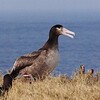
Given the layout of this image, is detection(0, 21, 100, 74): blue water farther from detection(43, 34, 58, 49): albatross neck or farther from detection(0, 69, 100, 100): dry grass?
detection(0, 69, 100, 100): dry grass

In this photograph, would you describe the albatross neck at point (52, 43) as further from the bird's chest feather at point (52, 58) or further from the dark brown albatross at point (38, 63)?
the bird's chest feather at point (52, 58)

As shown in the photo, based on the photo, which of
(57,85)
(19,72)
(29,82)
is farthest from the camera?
(19,72)

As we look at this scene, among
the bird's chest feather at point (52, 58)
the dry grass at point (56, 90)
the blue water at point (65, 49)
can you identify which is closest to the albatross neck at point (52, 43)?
the bird's chest feather at point (52, 58)

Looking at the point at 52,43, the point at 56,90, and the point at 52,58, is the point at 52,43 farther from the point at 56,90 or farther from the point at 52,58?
the point at 56,90

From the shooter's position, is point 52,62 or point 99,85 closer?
point 99,85

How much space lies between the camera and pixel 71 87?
6301 mm

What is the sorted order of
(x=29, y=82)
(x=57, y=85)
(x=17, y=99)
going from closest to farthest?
(x=17, y=99), (x=57, y=85), (x=29, y=82)

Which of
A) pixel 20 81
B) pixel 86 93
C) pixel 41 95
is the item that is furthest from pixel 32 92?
pixel 20 81

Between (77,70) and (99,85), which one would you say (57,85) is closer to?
(99,85)

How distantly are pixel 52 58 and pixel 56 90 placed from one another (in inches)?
64.7

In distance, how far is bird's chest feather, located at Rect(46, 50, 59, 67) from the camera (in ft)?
25.2

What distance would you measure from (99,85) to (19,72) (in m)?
1.54

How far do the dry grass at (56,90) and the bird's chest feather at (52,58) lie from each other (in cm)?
61

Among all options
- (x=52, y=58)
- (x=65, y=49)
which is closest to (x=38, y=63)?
(x=52, y=58)
